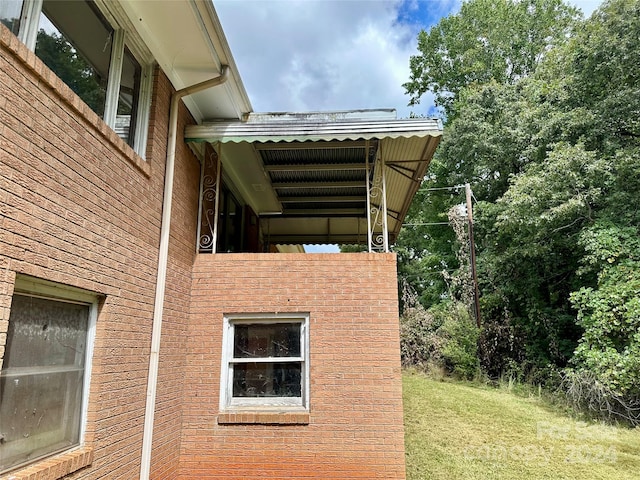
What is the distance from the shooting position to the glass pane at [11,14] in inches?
100.0

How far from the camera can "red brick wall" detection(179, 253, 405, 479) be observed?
4.69 m

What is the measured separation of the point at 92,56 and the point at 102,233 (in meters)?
1.58

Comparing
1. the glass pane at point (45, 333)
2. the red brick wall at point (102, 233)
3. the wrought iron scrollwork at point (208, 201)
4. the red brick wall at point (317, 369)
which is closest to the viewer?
the red brick wall at point (102, 233)

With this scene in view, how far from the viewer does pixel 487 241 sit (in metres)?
19.0

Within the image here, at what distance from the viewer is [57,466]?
2.80 metres

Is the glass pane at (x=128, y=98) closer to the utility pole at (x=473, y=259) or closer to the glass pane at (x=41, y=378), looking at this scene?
the glass pane at (x=41, y=378)

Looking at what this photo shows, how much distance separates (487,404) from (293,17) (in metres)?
10.9

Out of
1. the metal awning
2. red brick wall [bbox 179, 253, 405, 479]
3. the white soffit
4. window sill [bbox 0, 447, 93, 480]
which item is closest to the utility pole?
the metal awning

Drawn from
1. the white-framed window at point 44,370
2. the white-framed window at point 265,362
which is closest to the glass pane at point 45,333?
the white-framed window at point 44,370

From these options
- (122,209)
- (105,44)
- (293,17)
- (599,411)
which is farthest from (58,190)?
(599,411)

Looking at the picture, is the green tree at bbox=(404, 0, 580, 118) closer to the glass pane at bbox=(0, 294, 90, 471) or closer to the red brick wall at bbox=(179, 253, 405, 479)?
the red brick wall at bbox=(179, 253, 405, 479)

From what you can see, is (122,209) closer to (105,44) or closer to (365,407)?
(105,44)

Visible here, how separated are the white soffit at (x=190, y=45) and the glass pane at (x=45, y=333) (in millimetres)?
2848

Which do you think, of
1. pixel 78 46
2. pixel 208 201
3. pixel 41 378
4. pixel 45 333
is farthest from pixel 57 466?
pixel 208 201
